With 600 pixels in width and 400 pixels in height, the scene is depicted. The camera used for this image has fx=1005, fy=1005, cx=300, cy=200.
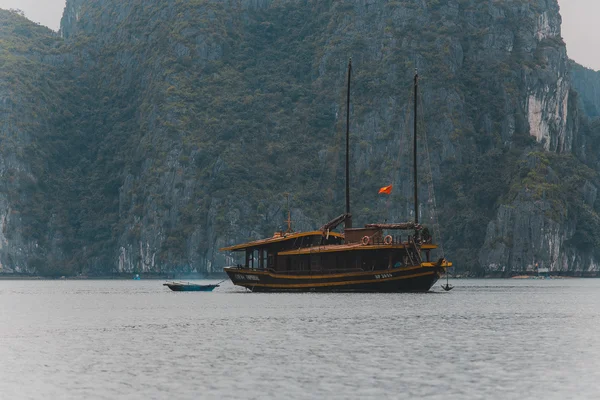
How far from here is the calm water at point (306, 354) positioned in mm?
36562

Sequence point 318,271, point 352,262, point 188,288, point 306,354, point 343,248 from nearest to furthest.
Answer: point 306,354 < point 343,248 < point 352,262 < point 318,271 < point 188,288

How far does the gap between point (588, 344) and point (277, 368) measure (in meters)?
18.2

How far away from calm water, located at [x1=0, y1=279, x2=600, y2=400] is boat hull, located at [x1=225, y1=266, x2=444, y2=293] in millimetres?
21235

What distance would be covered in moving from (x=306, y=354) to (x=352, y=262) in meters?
56.4

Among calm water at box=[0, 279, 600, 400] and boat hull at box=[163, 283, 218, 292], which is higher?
boat hull at box=[163, 283, 218, 292]

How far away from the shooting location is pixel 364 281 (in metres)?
103

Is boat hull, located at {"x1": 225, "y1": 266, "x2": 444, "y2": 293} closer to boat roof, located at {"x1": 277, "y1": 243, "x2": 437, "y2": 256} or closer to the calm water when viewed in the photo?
boat roof, located at {"x1": 277, "y1": 243, "x2": 437, "y2": 256}

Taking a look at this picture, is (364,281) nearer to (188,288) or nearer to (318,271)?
(318,271)

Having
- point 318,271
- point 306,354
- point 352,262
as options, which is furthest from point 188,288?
point 306,354

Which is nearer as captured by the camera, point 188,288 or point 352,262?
point 352,262

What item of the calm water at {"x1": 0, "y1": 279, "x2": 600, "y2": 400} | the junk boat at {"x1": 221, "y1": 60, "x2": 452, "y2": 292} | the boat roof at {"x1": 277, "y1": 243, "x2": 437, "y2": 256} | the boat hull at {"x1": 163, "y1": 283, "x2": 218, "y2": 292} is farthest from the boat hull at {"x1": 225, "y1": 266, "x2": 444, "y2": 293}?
the boat hull at {"x1": 163, "y1": 283, "x2": 218, "y2": 292}

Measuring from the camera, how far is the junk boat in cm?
10069

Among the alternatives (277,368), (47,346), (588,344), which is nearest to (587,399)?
(277,368)

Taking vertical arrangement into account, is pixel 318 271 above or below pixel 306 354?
above
